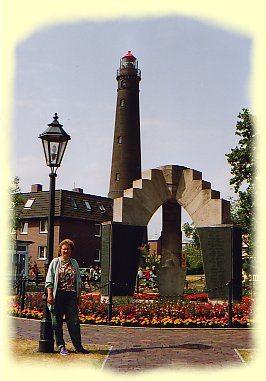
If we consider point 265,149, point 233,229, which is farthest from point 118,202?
point 265,149

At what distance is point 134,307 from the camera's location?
1462cm

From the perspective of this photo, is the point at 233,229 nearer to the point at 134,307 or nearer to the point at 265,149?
the point at 134,307

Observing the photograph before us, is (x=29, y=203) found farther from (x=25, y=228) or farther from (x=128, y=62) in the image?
(x=128, y=62)

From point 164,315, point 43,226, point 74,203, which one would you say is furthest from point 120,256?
point 74,203

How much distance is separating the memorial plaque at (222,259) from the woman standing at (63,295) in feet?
25.1

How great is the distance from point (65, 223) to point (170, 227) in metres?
33.5

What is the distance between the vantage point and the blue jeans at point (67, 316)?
31.2ft

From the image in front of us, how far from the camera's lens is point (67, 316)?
9.62 meters

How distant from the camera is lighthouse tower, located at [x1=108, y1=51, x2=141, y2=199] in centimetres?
5353

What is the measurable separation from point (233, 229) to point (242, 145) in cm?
1350

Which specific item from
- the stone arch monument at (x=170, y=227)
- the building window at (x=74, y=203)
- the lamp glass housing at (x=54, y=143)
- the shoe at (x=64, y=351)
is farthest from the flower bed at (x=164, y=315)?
the building window at (x=74, y=203)

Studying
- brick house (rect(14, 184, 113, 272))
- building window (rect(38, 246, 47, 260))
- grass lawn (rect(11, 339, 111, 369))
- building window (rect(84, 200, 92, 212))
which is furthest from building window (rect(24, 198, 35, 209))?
grass lawn (rect(11, 339, 111, 369))

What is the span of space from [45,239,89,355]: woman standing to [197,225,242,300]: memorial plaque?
7664 mm

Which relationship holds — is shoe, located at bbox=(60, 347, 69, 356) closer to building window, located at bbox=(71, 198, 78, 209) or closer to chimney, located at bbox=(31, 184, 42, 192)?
building window, located at bbox=(71, 198, 78, 209)
